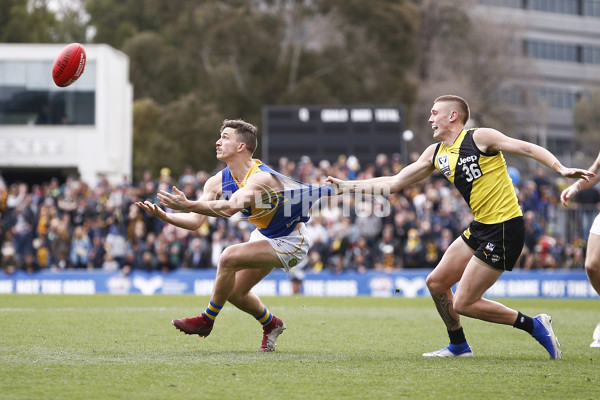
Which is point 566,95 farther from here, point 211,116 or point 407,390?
point 407,390

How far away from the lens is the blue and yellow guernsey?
313 inches

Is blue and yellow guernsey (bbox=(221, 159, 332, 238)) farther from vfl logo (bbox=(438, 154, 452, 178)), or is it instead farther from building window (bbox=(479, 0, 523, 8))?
building window (bbox=(479, 0, 523, 8))

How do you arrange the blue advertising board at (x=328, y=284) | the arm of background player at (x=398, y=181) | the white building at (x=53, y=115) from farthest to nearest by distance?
the white building at (x=53, y=115) → the blue advertising board at (x=328, y=284) → the arm of background player at (x=398, y=181)

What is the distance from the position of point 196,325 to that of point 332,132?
600 inches

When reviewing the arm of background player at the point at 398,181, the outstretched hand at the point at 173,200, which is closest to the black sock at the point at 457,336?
the arm of background player at the point at 398,181

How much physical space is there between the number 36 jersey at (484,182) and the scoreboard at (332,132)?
1481 centimetres

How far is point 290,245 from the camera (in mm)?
8047

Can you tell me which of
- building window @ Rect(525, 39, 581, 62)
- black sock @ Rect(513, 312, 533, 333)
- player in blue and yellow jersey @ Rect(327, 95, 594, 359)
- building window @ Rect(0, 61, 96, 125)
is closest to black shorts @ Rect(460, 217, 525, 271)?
player in blue and yellow jersey @ Rect(327, 95, 594, 359)

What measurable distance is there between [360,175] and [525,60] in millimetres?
35522

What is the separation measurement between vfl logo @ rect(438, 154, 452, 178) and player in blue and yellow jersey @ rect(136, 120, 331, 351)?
1103 mm

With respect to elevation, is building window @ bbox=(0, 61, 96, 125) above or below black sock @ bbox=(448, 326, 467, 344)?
above

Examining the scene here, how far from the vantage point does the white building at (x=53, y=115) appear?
35156 millimetres

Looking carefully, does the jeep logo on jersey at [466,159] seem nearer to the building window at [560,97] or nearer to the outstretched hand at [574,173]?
the outstretched hand at [574,173]

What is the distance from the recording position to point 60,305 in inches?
552
